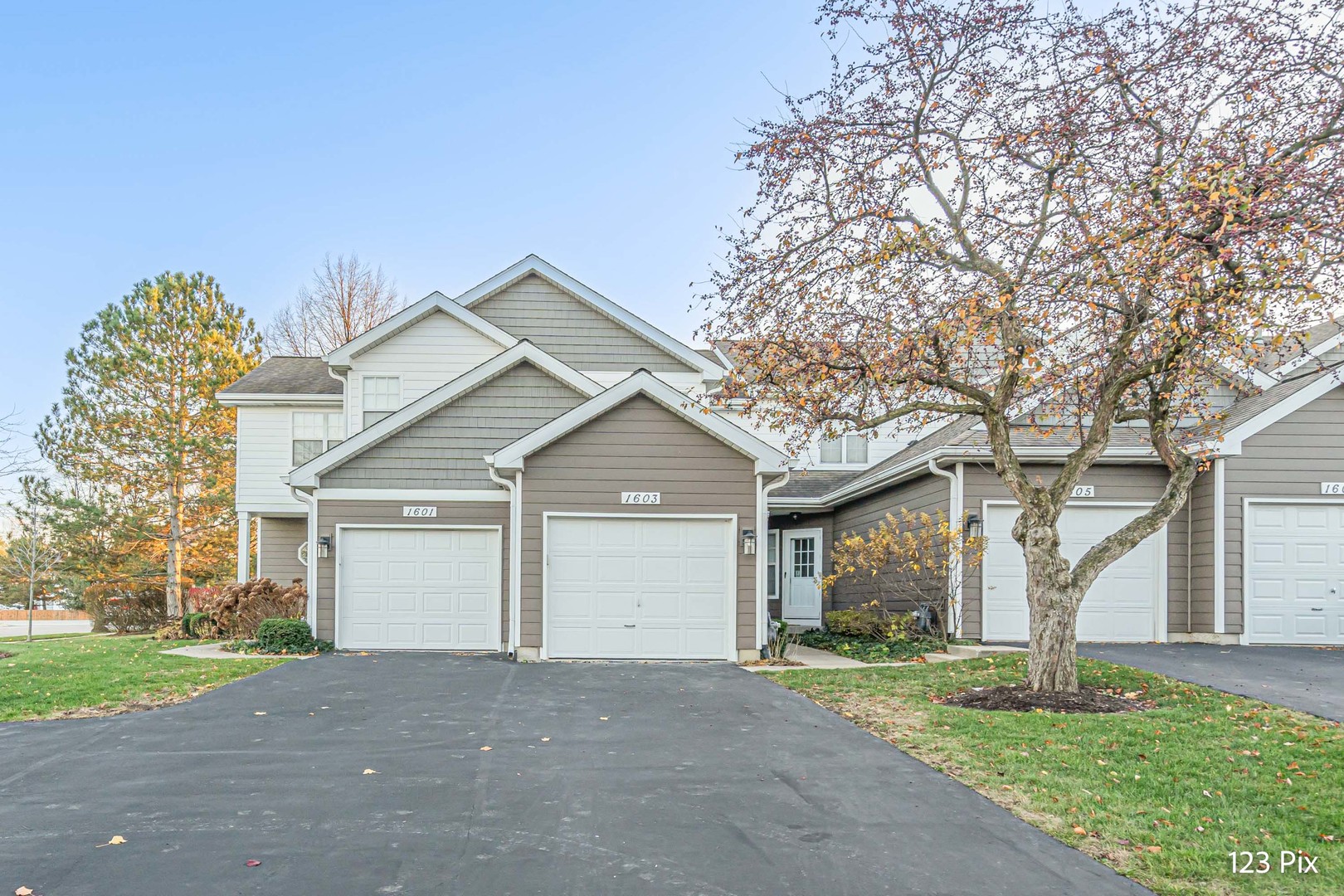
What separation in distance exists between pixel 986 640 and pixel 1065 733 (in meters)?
6.72

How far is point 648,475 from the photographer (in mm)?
13172

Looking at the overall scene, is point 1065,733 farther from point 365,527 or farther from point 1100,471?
point 365,527

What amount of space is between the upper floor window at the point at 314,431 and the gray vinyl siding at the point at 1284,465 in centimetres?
1714

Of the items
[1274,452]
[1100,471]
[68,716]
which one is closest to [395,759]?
[68,716]

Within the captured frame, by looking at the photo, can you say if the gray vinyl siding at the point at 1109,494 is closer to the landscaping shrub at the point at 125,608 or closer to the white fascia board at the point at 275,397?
the white fascia board at the point at 275,397

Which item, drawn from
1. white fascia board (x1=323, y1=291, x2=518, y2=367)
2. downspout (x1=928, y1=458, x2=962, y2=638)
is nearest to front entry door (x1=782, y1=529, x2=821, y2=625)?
downspout (x1=928, y1=458, x2=962, y2=638)

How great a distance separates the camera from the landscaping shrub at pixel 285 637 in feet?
45.4

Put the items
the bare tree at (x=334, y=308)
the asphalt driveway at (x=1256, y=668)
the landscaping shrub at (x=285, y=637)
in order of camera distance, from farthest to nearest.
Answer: the bare tree at (x=334, y=308), the landscaping shrub at (x=285, y=637), the asphalt driveway at (x=1256, y=668)

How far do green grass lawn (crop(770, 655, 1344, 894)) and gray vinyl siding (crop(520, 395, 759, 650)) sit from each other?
3.41 meters

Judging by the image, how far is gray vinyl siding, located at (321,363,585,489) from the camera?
1442 cm

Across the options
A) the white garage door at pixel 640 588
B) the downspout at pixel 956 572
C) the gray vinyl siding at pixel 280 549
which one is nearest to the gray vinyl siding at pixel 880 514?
the downspout at pixel 956 572

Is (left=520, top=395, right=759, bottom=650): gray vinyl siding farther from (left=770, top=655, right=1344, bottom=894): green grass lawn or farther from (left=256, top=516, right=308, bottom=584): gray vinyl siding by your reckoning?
(left=256, top=516, right=308, bottom=584): gray vinyl siding

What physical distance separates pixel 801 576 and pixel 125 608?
18.0m

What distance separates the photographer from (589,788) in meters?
6.22
